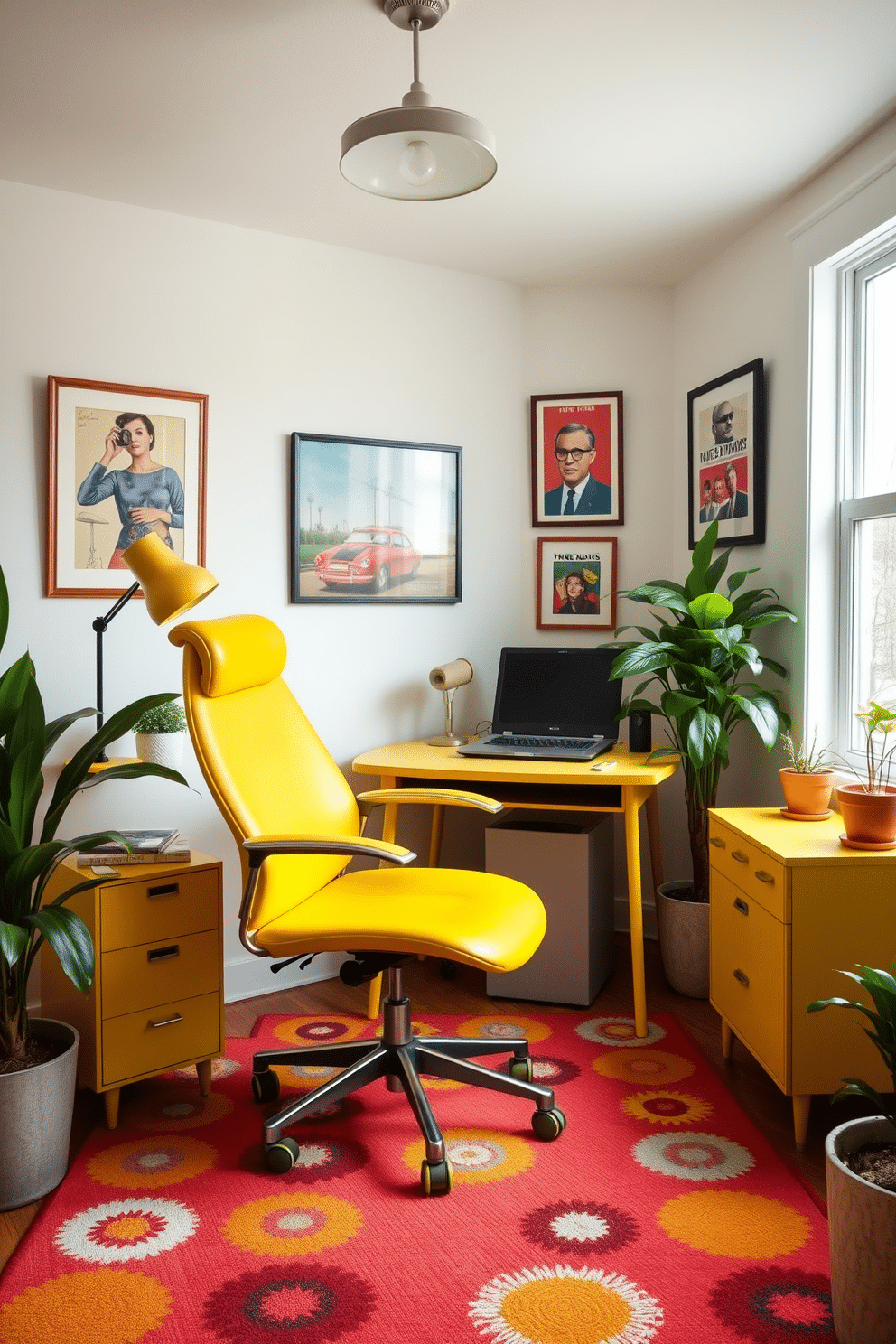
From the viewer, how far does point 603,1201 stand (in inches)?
77.7

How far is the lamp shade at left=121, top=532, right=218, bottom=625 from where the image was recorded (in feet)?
6.82

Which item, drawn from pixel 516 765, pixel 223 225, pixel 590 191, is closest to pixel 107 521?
pixel 223 225

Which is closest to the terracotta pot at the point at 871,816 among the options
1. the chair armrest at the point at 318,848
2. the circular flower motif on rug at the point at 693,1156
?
the circular flower motif on rug at the point at 693,1156

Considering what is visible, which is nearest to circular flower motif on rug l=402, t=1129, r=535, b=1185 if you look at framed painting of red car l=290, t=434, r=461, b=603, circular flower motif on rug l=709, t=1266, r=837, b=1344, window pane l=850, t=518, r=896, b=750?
circular flower motif on rug l=709, t=1266, r=837, b=1344

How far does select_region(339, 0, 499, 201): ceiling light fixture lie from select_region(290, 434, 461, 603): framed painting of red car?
1246 millimetres

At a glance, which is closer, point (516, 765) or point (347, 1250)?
point (347, 1250)

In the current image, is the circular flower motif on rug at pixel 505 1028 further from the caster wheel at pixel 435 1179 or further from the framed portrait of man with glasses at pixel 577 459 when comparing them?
the framed portrait of man with glasses at pixel 577 459

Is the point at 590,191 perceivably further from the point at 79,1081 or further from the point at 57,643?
the point at 79,1081

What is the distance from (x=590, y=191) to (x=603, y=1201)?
2595 mm

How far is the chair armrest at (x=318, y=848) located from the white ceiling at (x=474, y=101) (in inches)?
66.0

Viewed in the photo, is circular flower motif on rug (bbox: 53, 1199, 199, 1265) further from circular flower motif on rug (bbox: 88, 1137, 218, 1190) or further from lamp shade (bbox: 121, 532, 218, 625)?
lamp shade (bbox: 121, 532, 218, 625)

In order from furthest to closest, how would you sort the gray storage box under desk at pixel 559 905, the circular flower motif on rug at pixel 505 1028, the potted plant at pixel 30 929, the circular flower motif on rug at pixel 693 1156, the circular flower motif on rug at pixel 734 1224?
the gray storage box under desk at pixel 559 905
the circular flower motif on rug at pixel 505 1028
the circular flower motif on rug at pixel 693 1156
the potted plant at pixel 30 929
the circular flower motif on rug at pixel 734 1224

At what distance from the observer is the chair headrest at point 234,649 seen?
2.26m

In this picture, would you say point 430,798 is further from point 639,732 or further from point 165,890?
point 639,732
